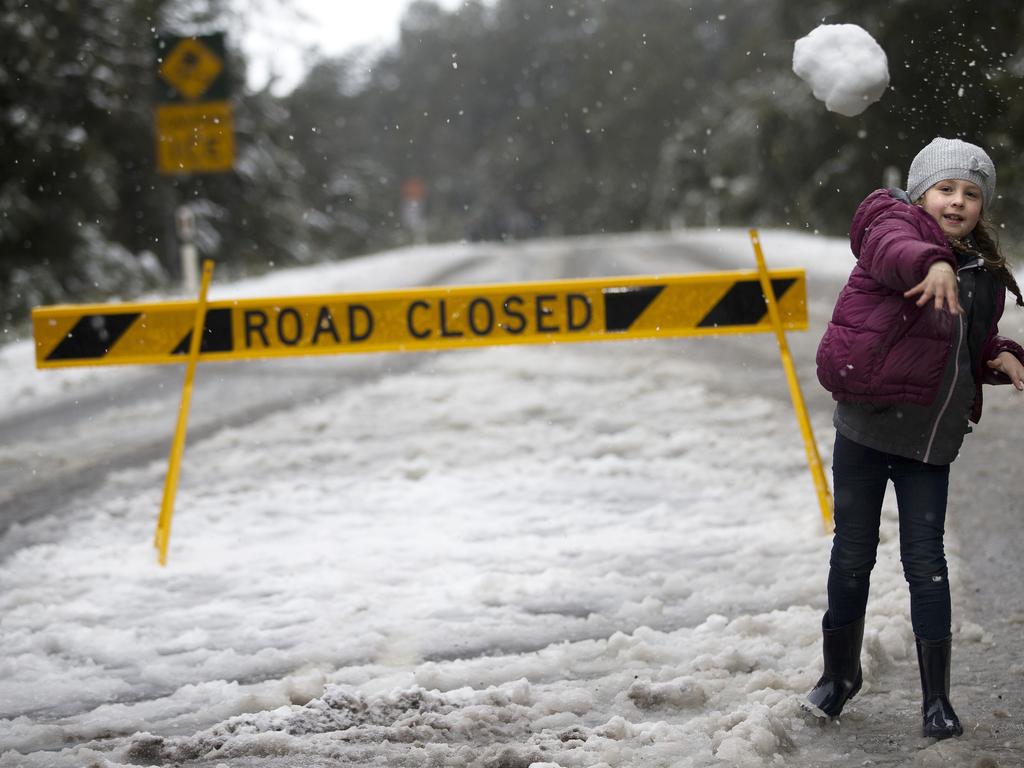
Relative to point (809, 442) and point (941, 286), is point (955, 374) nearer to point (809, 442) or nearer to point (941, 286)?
point (941, 286)

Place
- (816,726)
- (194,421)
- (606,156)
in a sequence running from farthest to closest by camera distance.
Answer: (606,156)
(194,421)
(816,726)

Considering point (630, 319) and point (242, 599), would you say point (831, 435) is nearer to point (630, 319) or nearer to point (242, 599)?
point (630, 319)

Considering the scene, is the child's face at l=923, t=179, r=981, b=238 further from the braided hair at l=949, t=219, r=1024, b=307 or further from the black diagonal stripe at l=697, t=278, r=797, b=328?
the black diagonal stripe at l=697, t=278, r=797, b=328

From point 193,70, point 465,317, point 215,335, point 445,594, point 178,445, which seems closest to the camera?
point 445,594

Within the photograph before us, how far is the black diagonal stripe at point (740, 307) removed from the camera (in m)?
5.26

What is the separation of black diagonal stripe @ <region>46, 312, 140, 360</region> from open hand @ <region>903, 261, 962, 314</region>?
11.5 ft

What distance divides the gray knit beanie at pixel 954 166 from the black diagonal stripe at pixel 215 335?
311cm

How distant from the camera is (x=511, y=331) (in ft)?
17.1

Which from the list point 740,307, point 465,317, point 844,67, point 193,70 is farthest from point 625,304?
point 193,70

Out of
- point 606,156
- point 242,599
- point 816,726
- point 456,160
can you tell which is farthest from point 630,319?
point 456,160

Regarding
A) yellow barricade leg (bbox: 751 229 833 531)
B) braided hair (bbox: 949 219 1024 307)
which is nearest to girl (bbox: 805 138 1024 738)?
braided hair (bbox: 949 219 1024 307)

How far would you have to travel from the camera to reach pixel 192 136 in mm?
17750

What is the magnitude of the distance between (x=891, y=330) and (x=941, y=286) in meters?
0.29

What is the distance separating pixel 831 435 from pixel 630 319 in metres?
2.28
